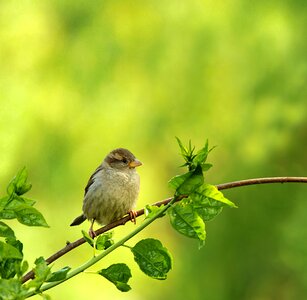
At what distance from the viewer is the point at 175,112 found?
719 centimetres

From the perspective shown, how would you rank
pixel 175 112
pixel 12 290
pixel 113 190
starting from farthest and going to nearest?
pixel 175 112
pixel 113 190
pixel 12 290

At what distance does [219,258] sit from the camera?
673 centimetres

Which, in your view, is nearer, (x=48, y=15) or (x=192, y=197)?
(x=192, y=197)

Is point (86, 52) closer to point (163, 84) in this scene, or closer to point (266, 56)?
point (163, 84)

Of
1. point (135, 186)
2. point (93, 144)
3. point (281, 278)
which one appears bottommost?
point (135, 186)

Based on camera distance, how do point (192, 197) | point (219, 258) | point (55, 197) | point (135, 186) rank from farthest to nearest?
point (219, 258)
point (55, 197)
point (135, 186)
point (192, 197)

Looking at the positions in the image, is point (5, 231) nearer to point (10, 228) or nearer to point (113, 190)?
point (10, 228)

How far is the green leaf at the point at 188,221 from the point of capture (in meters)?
0.76

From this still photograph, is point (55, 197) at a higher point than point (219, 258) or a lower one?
higher

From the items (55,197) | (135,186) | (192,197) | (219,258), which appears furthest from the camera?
(219,258)

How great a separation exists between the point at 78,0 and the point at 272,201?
8.50 feet

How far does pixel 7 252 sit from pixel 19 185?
0.09m

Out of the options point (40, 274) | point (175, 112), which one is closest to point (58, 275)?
point (40, 274)

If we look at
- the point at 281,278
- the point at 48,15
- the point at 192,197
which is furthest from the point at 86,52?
the point at 192,197
